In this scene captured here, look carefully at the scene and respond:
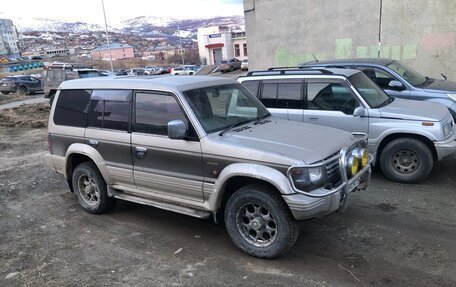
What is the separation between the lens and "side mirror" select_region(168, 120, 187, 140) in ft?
14.0

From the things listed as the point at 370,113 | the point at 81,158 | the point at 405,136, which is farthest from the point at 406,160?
the point at 81,158

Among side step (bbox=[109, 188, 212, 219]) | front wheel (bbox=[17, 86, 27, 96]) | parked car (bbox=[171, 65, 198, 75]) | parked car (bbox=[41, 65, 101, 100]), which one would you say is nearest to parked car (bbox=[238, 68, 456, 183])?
side step (bbox=[109, 188, 212, 219])

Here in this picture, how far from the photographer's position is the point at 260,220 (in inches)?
163

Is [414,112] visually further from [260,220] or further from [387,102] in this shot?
[260,220]

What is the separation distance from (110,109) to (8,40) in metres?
201

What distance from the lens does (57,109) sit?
588cm

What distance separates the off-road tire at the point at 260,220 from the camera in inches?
156

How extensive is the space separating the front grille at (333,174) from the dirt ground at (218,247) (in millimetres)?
744

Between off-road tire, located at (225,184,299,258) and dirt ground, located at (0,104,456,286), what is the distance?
15 cm

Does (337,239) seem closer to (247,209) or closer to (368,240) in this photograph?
(368,240)

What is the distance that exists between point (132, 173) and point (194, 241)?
3.74ft

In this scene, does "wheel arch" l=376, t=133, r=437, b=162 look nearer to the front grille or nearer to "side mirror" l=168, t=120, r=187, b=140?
the front grille

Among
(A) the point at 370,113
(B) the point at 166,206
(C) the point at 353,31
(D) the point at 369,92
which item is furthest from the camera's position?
(C) the point at 353,31

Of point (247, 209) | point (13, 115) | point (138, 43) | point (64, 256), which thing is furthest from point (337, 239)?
point (138, 43)
